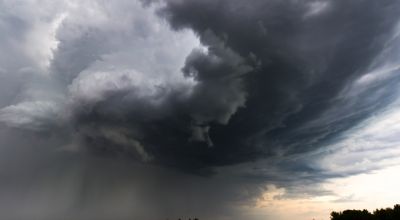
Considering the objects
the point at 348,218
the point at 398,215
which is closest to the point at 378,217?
the point at 398,215

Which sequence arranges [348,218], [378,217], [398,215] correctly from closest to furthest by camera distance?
[398,215] < [378,217] < [348,218]

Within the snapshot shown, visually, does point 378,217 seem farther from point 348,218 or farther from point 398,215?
point 348,218

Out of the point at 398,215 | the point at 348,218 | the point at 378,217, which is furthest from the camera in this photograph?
the point at 348,218

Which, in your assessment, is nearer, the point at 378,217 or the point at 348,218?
the point at 378,217

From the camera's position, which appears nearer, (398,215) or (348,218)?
(398,215)
